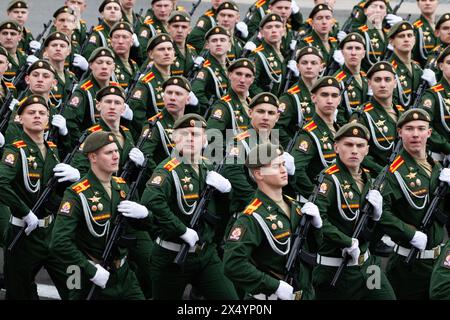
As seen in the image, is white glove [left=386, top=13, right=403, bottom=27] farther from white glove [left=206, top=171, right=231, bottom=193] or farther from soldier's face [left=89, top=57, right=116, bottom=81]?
white glove [left=206, top=171, right=231, bottom=193]

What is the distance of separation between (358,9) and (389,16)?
72cm

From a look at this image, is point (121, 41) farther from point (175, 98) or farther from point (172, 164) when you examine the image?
point (172, 164)

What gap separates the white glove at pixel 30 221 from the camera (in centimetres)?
1151

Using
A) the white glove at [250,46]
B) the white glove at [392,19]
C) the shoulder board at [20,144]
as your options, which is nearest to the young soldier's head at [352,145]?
the shoulder board at [20,144]

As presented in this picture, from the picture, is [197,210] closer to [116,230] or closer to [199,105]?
[116,230]

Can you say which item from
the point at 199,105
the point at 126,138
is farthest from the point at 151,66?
the point at 126,138

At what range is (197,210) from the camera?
441 inches

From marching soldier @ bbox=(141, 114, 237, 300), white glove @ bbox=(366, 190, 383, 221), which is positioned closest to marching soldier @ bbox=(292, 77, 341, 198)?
marching soldier @ bbox=(141, 114, 237, 300)

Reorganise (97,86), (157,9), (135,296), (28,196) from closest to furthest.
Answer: (135,296), (28,196), (97,86), (157,9)

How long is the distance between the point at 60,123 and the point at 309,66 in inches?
118

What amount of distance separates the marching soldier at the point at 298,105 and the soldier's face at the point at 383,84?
2.78ft

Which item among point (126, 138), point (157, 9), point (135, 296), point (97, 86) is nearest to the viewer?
point (135, 296)

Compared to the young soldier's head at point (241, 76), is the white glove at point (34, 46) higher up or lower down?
lower down

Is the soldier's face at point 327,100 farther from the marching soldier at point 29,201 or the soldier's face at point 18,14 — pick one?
the soldier's face at point 18,14
